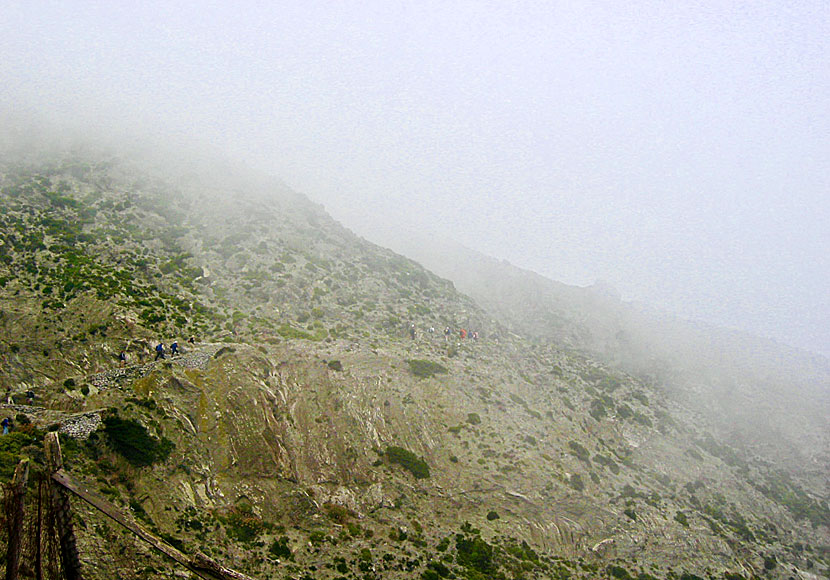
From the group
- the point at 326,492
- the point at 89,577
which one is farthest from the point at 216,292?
the point at 89,577

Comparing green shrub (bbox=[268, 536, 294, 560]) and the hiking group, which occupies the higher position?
the hiking group

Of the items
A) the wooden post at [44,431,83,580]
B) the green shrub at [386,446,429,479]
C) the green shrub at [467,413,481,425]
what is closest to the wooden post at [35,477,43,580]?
the wooden post at [44,431,83,580]

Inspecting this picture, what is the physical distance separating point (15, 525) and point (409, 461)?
36.1 m

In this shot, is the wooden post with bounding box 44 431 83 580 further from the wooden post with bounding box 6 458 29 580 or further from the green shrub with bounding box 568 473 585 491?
the green shrub with bounding box 568 473 585 491

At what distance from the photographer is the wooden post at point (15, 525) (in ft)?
34.1

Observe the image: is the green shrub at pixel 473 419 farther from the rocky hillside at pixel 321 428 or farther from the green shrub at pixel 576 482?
the green shrub at pixel 576 482

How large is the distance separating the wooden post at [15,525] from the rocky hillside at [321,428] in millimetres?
8893

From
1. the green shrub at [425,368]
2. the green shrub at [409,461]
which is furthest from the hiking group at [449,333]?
the green shrub at [409,461]

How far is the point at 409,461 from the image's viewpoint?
43562 millimetres

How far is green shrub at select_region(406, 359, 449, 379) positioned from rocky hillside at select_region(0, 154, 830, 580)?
1.02 feet

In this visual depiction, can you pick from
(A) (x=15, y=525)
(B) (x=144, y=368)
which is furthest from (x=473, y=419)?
(A) (x=15, y=525)

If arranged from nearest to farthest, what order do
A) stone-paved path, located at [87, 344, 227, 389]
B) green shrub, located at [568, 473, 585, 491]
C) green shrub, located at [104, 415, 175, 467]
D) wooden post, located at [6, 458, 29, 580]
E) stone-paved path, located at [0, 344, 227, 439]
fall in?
wooden post, located at [6, 458, 29, 580]
stone-paved path, located at [0, 344, 227, 439]
green shrub, located at [104, 415, 175, 467]
stone-paved path, located at [87, 344, 227, 389]
green shrub, located at [568, 473, 585, 491]

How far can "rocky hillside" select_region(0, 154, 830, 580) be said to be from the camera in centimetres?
3244

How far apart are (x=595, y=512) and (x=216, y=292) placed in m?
51.7
